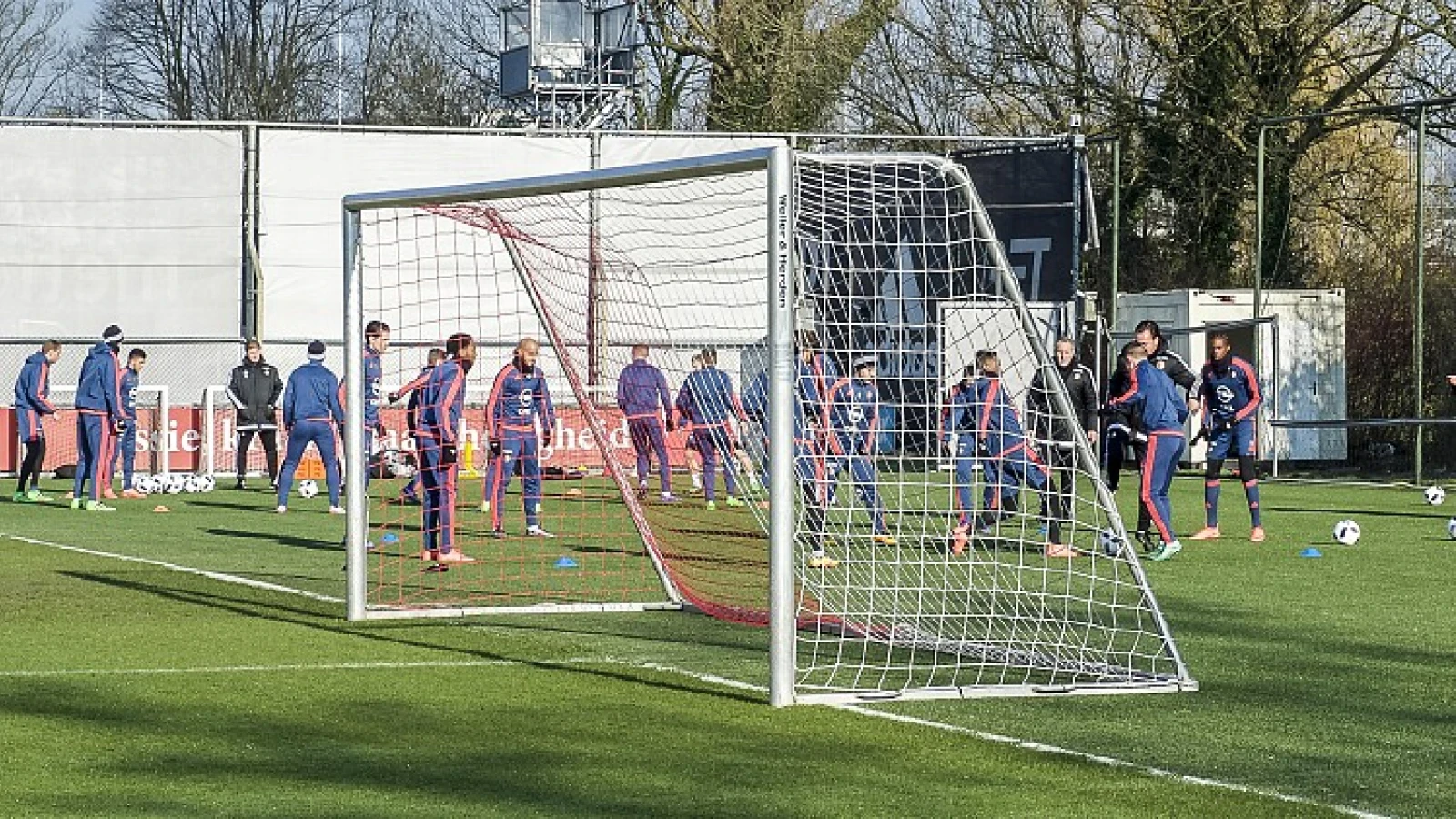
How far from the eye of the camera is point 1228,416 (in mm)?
19766

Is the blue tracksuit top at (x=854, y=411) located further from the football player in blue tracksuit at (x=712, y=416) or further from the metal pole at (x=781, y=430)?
the metal pole at (x=781, y=430)

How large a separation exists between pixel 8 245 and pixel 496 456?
15.1 meters

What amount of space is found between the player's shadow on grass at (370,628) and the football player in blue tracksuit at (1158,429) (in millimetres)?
7323

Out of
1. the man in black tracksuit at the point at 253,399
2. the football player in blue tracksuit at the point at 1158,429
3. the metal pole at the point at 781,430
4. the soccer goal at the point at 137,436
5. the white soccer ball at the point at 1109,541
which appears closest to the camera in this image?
the metal pole at the point at 781,430

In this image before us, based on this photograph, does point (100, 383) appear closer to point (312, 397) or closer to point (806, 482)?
point (312, 397)

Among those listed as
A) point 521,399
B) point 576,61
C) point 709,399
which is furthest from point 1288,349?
point 709,399

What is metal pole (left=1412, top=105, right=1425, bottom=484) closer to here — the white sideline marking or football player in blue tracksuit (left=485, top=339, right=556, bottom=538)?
football player in blue tracksuit (left=485, top=339, right=556, bottom=538)

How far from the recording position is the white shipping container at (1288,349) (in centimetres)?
3256

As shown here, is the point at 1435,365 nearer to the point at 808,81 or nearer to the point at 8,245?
the point at 808,81

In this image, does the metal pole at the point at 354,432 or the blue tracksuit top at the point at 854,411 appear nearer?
the blue tracksuit top at the point at 854,411

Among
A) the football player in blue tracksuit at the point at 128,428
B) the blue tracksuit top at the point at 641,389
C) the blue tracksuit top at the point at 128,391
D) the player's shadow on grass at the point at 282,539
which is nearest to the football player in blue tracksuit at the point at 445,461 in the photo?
the player's shadow on grass at the point at 282,539

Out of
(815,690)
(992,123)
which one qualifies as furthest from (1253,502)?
(992,123)

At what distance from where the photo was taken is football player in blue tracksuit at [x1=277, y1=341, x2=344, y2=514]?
78.4 ft

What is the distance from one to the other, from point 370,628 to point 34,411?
14.5 meters
